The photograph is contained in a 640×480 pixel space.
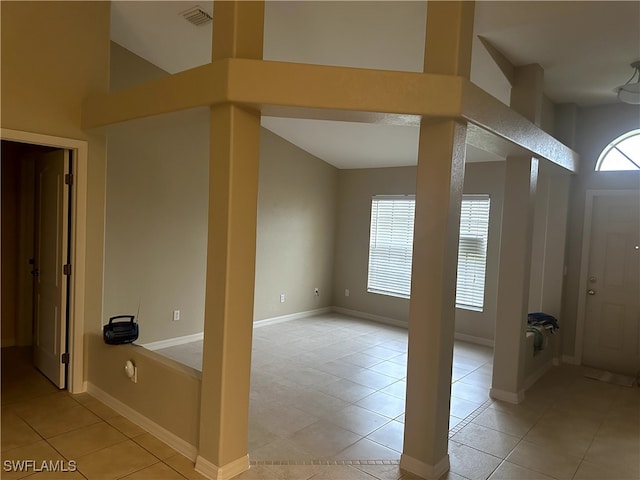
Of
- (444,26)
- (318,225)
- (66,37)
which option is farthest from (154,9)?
(318,225)

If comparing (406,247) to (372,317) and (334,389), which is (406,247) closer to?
(372,317)

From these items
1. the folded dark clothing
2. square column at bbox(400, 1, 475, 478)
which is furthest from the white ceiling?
the folded dark clothing

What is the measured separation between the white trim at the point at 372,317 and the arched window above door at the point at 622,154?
3.23m

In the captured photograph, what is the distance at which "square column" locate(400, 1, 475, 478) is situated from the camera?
2.55m

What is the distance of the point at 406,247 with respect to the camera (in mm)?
6574

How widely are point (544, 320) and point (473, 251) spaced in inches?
54.0

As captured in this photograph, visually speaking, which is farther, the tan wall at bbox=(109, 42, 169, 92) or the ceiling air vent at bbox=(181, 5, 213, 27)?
the tan wall at bbox=(109, 42, 169, 92)

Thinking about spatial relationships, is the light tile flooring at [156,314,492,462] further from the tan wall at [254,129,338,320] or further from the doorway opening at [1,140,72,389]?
the doorway opening at [1,140,72,389]

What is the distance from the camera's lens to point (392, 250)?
672 cm

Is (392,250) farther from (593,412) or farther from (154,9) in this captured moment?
(154,9)

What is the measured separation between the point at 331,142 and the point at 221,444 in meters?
4.43

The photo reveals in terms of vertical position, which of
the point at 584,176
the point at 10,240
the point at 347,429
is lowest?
the point at 347,429

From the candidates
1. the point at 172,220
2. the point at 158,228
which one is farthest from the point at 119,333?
the point at 172,220

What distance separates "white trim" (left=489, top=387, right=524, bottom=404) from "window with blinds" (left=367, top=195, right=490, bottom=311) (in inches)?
73.4
